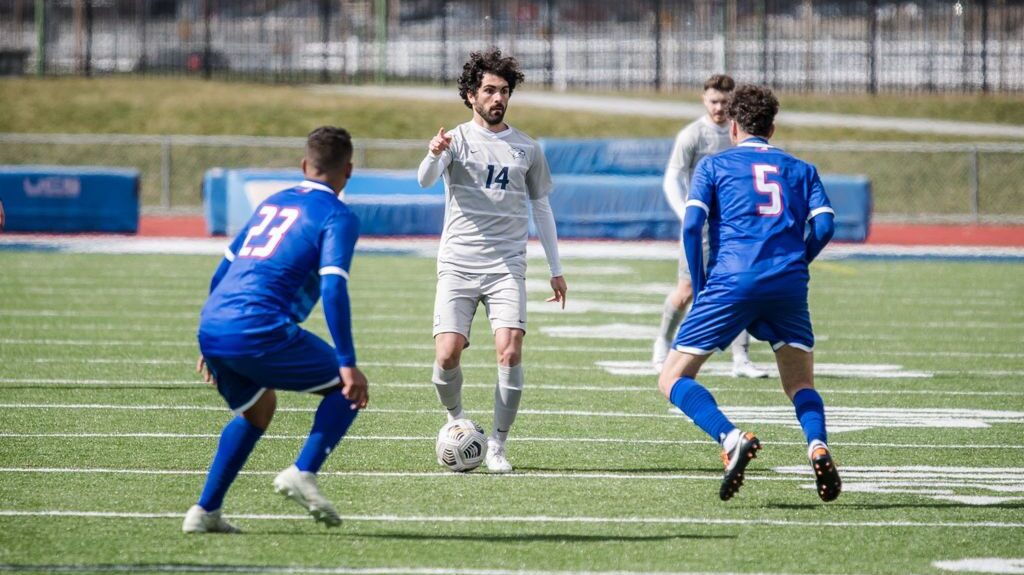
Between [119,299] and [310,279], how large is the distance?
10.00m

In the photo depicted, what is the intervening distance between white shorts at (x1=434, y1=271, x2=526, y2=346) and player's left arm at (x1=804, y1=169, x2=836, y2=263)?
1.46m

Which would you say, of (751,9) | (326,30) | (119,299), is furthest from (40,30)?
(119,299)

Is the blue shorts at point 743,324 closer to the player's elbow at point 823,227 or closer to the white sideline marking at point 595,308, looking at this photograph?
the player's elbow at point 823,227

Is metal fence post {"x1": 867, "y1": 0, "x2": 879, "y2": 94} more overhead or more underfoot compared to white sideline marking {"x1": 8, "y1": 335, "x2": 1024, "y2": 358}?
more overhead

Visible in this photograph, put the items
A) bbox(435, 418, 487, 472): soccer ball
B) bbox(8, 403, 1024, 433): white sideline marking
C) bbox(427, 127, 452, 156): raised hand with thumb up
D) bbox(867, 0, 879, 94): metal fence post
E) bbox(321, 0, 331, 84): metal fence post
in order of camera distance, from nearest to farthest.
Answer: bbox(427, 127, 452, 156): raised hand with thumb up
bbox(435, 418, 487, 472): soccer ball
bbox(8, 403, 1024, 433): white sideline marking
bbox(867, 0, 879, 94): metal fence post
bbox(321, 0, 331, 84): metal fence post

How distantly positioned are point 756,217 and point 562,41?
3106cm

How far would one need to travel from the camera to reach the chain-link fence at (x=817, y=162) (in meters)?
26.4

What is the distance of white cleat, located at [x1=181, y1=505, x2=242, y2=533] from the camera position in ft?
19.3

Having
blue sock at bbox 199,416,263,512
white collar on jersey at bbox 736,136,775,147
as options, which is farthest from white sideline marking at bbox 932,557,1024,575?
blue sock at bbox 199,416,263,512

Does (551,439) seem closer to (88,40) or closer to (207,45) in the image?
(207,45)

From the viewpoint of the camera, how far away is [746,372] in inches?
438

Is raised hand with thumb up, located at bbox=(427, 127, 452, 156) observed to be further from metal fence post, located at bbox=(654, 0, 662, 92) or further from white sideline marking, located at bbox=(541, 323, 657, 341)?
metal fence post, located at bbox=(654, 0, 662, 92)

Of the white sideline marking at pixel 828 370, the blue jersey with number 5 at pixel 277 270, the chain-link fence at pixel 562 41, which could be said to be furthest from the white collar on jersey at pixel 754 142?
the chain-link fence at pixel 562 41

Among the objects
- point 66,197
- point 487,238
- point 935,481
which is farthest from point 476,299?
point 66,197
